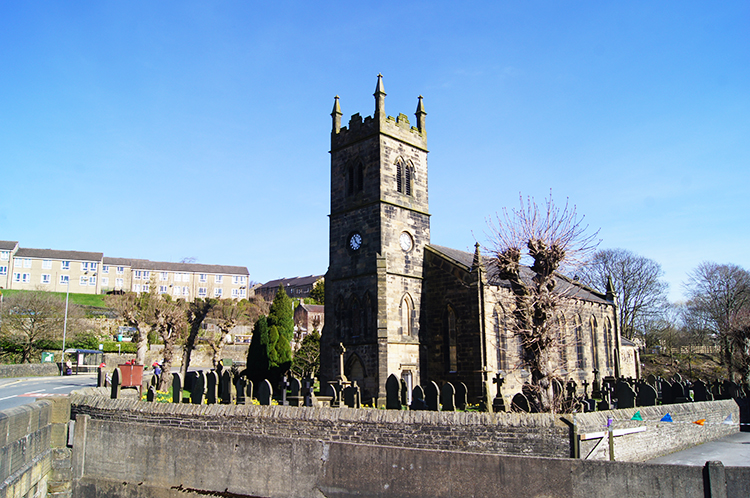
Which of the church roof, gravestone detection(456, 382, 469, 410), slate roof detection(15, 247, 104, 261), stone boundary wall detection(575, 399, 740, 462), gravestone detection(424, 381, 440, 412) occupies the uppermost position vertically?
slate roof detection(15, 247, 104, 261)

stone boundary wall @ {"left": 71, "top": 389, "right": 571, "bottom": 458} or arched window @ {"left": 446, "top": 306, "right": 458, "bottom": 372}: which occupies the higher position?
arched window @ {"left": 446, "top": 306, "right": 458, "bottom": 372}

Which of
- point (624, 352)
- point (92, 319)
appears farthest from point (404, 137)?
point (92, 319)

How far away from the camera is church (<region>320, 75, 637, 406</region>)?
89.2ft

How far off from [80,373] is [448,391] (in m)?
39.8

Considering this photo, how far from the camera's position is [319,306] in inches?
Result: 3406

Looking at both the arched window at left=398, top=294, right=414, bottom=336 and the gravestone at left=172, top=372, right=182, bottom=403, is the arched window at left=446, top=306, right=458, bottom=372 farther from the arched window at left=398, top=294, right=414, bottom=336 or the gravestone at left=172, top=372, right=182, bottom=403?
the gravestone at left=172, top=372, right=182, bottom=403

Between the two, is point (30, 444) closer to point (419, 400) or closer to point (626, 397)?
point (419, 400)

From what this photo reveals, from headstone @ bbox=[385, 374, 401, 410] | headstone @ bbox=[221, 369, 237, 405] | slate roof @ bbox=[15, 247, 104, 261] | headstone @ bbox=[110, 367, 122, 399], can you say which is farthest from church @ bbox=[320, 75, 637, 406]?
slate roof @ bbox=[15, 247, 104, 261]

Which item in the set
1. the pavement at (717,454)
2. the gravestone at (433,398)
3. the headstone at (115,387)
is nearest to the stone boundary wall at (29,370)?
the headstone at (115,387)

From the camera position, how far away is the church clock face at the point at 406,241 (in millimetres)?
29375

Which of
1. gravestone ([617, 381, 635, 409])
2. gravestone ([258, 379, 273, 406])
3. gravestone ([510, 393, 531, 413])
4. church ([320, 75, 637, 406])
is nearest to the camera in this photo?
gravestone ([258, 379, 273, 406])

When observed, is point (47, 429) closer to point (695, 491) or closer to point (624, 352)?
point (695, 491)

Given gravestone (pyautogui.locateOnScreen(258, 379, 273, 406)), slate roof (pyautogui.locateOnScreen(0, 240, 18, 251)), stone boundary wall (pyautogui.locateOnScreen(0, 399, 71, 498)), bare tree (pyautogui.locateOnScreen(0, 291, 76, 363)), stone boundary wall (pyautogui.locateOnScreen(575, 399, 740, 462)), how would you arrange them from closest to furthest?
stone boundary wall (pyautogui.locateOnScreen(0, 399, 71, 498))
stone boundary wall (pyautogui.locateOnScreen(575, 399, 740, 462))
gravestone (pyautogui.locateOnScreen(258, 379, 273, 406))
bare tree (pyautogui.locateOnScreen(0, 291, 76, 363))
slate roof (pyautogui.locateOnScreen(0, 240, 18, 251))

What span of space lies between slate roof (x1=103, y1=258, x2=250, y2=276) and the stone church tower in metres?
78.4
